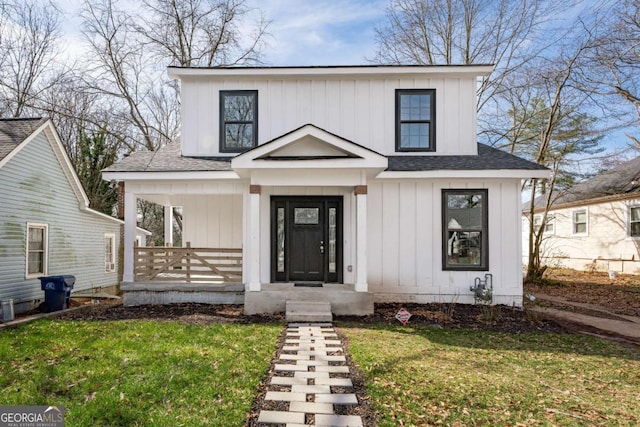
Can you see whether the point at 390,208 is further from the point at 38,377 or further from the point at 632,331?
the point at 38,377

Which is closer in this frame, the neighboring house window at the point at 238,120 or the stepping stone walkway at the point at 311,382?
the stepping stone walkway at the point at 311,382

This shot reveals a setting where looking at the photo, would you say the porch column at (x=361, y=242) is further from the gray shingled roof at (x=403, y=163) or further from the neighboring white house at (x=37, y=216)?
the neighboring white house at (x=37, y=216)

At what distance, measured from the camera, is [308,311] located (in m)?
7.22

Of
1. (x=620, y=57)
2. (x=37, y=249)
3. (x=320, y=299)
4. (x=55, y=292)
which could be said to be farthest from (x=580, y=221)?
(x=37, y=249)

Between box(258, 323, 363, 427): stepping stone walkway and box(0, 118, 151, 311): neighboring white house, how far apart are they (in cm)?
902

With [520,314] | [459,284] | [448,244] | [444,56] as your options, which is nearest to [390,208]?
[448,244]

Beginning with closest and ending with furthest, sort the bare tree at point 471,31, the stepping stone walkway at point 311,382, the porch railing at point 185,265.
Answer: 1. the stepping stone walkway at point 311,382
2. the porch railing at point 185,265
3. the bare tree at point 471,31

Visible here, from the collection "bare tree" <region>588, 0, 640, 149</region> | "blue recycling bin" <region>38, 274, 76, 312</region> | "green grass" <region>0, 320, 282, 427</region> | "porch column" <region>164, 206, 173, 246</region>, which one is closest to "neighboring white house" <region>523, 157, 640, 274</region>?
"bare tree" <region>588, 0, 640, 149</region>

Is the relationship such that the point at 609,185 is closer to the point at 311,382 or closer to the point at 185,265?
the point at 185,265

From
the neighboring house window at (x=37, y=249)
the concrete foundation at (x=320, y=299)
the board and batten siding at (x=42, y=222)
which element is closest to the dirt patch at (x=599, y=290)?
the concrete foundation at (x=320, y=299)

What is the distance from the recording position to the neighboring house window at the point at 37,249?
1080 cm

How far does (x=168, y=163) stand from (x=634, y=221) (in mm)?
17373

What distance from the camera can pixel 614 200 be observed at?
1542cm

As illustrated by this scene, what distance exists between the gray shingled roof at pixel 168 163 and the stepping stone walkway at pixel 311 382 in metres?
4.64
